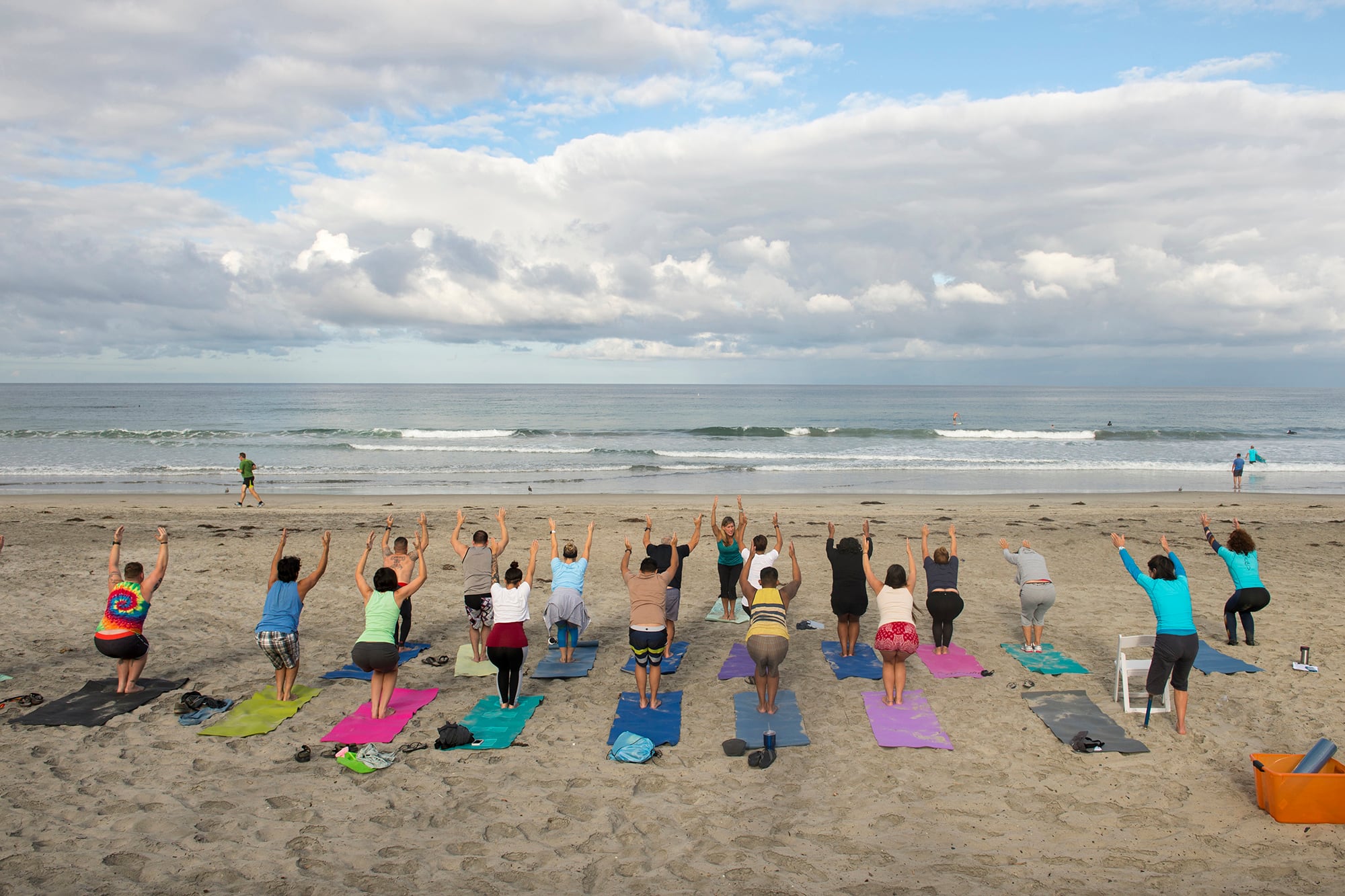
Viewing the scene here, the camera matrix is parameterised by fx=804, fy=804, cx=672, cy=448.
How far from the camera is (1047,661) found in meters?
9.01

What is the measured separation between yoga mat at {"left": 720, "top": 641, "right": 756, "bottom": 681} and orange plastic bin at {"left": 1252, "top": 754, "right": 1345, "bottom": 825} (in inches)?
170

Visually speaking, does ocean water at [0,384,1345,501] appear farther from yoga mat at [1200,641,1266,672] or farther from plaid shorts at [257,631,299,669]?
plaid shorts at [257,631,299,669]

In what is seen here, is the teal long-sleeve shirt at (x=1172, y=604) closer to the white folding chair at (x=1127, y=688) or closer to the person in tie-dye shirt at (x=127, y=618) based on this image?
the white folding chair at (x=1127, y=688)

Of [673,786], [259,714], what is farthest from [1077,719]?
[259,714]

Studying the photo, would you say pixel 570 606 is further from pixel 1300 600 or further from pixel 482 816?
pixel 1300 600

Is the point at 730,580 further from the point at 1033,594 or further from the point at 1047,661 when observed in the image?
the point at 1047,661

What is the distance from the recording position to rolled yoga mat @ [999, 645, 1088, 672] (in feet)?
28.5

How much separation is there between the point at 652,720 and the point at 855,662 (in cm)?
277

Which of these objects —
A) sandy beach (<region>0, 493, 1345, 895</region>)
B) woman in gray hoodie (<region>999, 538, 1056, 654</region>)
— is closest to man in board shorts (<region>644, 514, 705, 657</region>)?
sandy beach (<region>0, 493, 1345, 895</region>)

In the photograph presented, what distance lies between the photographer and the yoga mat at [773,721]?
7035mm

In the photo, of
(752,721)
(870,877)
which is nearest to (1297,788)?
(870,877)

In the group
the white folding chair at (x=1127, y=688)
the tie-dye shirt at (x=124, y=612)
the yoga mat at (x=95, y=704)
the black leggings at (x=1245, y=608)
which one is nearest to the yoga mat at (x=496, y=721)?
the yoga mat at (x=95, y=704)

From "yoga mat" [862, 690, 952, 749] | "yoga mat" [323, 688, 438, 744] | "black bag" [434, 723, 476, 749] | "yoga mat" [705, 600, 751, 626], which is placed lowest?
"yoga mat" [323, 688, 438, 744]

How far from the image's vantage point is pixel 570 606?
30.1 feet
